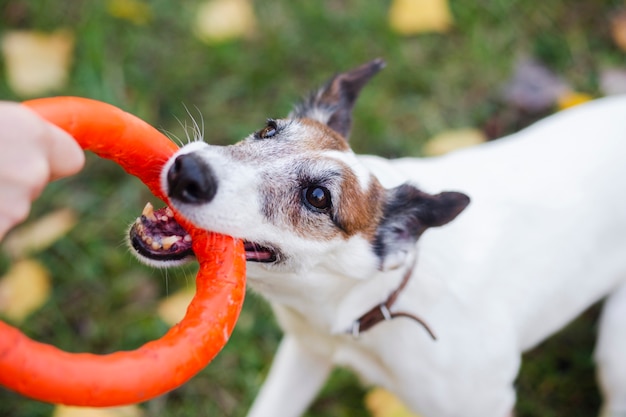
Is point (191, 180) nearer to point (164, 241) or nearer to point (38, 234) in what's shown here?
point (164, 241)

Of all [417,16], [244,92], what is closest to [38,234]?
[244,92]

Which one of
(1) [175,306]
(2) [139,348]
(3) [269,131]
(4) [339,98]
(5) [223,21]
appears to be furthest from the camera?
(5) [223,21]

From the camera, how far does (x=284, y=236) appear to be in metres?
2.38

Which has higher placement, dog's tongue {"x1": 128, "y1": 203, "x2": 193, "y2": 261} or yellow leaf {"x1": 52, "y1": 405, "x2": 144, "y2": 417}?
dog's tongue {"x1": 128, "y1": 203, "x2": 193, "y2": 261}

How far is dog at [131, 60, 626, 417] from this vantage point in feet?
7.84

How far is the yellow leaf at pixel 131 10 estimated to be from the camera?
4.43 metres

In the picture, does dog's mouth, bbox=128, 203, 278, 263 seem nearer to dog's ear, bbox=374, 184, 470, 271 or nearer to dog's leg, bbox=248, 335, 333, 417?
dog's ear, bbox=374, 184, 470, 271

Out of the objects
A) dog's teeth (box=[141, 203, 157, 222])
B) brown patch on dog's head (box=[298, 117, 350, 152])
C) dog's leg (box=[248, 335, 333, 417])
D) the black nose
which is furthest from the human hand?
dog's leg (box=[248, 335, 333, 417])

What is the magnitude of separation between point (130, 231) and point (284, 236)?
499 millimetres

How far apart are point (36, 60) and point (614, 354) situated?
11.6 feet

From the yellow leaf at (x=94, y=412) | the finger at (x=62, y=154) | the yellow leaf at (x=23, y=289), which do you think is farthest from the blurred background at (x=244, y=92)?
the finger at (x=62, y=154)

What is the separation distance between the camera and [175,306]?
12.0 feet

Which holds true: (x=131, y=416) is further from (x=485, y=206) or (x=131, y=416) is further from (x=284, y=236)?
(x=485, y=206)

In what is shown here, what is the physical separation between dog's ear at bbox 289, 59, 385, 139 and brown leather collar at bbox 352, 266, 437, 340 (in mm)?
699
